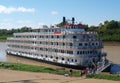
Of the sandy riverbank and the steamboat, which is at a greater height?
the steamboat

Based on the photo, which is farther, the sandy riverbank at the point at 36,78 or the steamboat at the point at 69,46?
the steamboat at the point at 69,46

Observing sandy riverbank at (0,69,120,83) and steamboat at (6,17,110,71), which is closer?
sandy riverbank at (0,69,120,83)

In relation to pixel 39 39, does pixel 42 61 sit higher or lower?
lower

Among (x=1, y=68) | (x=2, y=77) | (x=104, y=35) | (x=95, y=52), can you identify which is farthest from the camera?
(x=104, y=35)

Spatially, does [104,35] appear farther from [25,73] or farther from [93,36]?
[25,73]

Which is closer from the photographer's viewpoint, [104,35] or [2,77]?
[2,77]

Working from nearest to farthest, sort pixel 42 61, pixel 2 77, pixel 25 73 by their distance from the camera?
pixel 2 77 → pixel 25 73 → pixel 42 61

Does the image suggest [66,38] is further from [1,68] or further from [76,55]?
[1,68]

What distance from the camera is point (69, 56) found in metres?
47.0

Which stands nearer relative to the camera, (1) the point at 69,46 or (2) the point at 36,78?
(2) the point at 36,78

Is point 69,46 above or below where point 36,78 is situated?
above

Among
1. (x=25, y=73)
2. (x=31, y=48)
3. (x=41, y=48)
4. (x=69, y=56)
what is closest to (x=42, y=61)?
(x=41, y=48)

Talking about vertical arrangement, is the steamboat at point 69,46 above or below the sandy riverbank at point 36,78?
above

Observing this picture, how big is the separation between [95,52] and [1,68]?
48.6 feet
